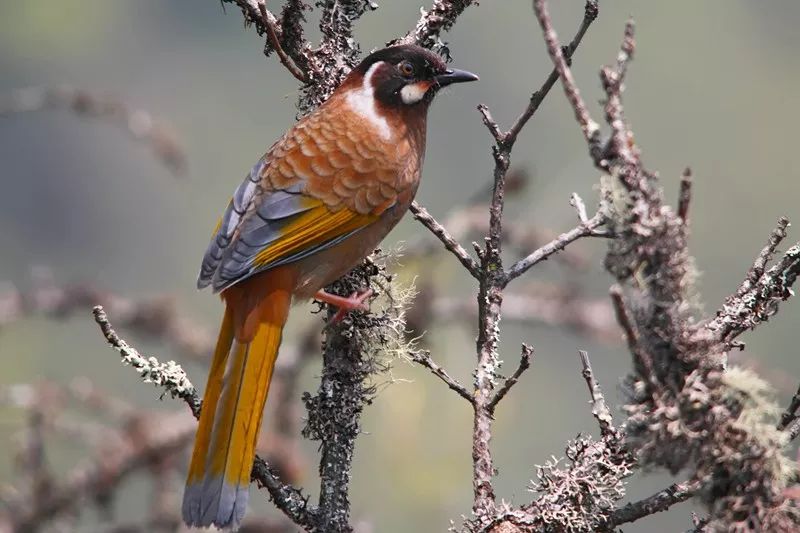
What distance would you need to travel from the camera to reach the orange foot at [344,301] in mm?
3100

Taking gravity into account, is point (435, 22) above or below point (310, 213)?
above

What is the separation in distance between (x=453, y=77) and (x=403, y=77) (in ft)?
0.57

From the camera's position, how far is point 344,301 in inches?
126

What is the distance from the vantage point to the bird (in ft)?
10.1

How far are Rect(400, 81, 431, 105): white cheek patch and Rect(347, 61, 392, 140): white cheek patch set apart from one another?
12 centimetres

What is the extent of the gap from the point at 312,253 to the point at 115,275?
59.9 ft

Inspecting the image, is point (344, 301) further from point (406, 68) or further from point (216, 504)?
point (406, 68)

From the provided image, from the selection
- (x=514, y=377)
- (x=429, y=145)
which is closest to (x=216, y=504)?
(x=514, y=377)

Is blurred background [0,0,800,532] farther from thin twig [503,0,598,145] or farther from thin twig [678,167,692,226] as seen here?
thin twig [678,167,692,226]

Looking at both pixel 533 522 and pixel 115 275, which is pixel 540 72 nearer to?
pixel 115 275

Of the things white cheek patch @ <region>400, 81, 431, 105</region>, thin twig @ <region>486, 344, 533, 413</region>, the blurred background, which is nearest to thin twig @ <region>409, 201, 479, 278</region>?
thin twig @ <region>486, 344, 533, 413</region>

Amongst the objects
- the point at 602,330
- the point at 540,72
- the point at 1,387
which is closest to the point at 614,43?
the point at 540,72

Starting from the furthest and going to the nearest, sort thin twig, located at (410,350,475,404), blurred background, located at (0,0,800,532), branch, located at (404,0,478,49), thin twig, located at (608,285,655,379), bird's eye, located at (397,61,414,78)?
blurred background, located at (0,0,800,532) < bird's eye, located at (397,61,414,78) < branch, located at (404,0,478,49) < thin twig, located at (410,350,475,404) < thin twig, located at (608,285,655,379)

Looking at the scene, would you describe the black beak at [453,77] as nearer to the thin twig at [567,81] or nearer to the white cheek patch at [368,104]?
the white cheek patch at [368,104]
